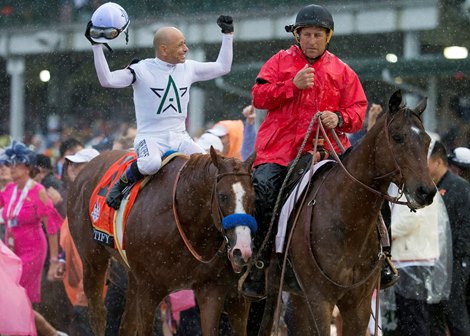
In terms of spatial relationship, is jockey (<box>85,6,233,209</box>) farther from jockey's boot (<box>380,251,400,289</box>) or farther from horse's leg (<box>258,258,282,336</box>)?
jockey's boot (<box>380,251,400,289</box>)

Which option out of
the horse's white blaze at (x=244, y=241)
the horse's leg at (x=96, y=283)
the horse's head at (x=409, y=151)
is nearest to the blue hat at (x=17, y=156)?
the horse's leg at (x=96, y=283)

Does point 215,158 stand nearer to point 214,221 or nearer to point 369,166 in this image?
point 214,221

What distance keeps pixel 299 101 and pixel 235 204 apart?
3.97ft

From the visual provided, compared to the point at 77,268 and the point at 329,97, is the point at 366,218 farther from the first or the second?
the point at 77,268

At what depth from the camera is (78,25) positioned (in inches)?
766

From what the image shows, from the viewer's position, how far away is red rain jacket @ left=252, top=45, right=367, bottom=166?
300 inches

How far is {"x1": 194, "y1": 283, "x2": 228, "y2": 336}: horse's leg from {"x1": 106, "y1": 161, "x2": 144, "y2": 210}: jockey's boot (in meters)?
1.10

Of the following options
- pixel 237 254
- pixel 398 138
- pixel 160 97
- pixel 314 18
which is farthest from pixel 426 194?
pixel 160 97

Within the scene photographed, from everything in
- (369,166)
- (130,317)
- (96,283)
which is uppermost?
(369,166)

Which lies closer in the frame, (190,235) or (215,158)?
(215,158)

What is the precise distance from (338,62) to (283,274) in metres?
1.74

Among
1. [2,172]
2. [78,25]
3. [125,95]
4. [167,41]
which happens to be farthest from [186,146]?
[125,95]

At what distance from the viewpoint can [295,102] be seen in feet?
25.2

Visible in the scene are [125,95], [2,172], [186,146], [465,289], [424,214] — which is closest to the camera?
[186,146]
